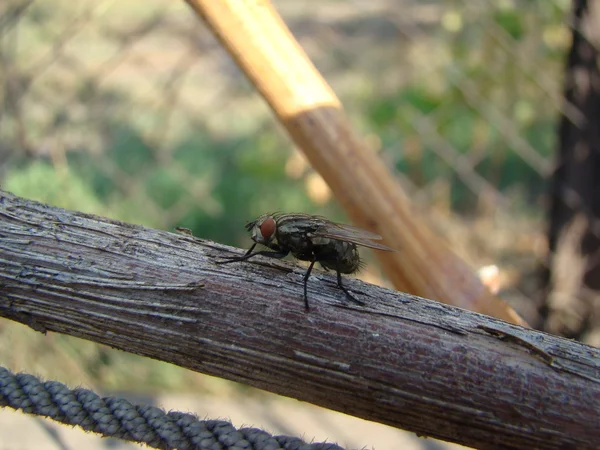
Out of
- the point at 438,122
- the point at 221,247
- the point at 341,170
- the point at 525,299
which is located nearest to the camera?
the point at 221,247

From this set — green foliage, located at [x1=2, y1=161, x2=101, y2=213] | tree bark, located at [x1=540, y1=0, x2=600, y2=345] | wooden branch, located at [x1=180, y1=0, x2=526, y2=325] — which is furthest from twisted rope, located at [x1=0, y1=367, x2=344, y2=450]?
tree bark, located at [x1=540, y1=0, x2=600, y2=345]

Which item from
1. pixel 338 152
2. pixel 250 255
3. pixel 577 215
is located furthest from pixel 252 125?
pixel 250 255

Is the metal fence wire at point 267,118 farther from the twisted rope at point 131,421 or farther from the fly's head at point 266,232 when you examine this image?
the twisted rope at point 131,421

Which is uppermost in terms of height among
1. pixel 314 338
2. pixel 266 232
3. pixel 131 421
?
pixel 266 232

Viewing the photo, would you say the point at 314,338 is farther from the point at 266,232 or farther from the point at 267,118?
the point at 267,118

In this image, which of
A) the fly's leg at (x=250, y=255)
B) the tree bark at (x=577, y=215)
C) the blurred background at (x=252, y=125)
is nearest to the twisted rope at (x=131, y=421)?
the fly's leg at (x=250, y=255)

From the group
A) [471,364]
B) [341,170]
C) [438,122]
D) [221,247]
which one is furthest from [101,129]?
[471,364]

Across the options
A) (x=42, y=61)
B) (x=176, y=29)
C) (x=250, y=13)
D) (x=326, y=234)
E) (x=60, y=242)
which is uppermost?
(x=176, y=29)

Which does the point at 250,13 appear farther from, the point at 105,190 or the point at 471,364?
the point at 105,190
